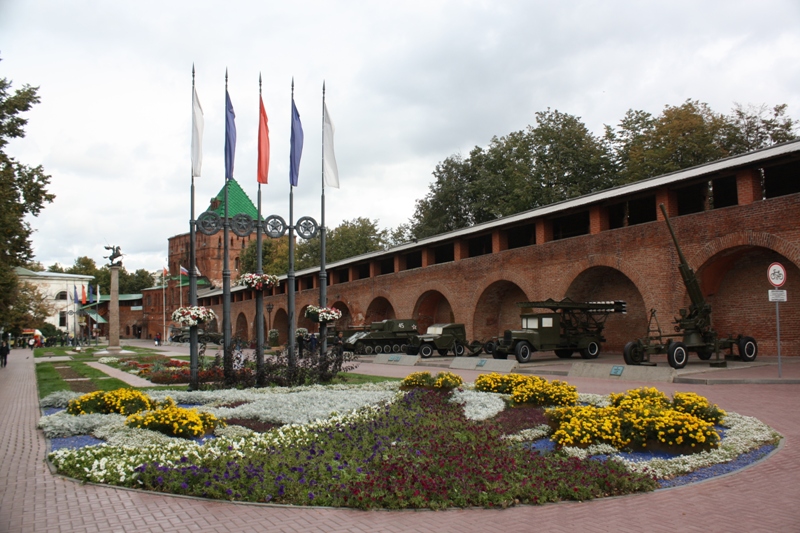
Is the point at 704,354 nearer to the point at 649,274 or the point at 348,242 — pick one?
the point at 649,274

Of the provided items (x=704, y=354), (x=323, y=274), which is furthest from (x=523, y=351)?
(x=323, y=274)

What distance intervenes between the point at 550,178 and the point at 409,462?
37547mm

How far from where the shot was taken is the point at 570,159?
40969 millimetres

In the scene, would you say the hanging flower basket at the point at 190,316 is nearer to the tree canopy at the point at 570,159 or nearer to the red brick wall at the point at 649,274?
the red brick wall at the point at 649,274

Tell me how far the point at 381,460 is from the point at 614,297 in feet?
70.0

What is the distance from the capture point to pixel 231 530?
5.07 m

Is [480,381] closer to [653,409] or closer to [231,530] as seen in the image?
[653,409]

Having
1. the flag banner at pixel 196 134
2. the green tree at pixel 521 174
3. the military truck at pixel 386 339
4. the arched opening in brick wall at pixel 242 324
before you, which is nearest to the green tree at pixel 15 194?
the flag banner at pixel 196 134

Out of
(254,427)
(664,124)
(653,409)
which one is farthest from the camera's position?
(664,124)

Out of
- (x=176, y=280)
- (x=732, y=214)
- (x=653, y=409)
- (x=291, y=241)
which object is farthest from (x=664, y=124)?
(x=176, y=280)

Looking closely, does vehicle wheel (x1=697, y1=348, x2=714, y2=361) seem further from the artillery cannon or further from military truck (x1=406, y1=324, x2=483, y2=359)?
military truck (x1=406, y1=324, x2=483, y2=359)

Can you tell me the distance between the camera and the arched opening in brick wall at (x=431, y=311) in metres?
36.2

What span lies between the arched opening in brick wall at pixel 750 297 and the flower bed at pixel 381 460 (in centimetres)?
1235

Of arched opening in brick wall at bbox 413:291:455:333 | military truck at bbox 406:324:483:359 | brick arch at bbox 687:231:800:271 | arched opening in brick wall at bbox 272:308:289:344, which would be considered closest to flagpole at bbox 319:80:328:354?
military truck at bbox 406:324:483:359
